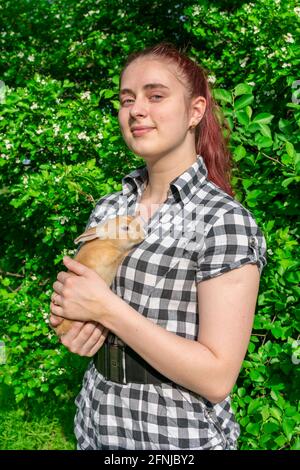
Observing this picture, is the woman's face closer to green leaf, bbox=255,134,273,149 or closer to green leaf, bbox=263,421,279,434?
green leaf, bbox=255,134,273,149

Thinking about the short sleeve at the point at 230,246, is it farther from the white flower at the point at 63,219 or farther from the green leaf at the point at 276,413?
the white flower at the point at 63,219

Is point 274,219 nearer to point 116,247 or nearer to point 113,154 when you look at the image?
point 113,154

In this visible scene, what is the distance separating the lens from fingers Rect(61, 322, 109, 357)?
164 cm

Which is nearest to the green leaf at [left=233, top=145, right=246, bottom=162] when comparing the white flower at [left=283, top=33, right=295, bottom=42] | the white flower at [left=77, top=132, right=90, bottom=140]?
the white flower at [left=283, top=33, right=295, bottom=42]

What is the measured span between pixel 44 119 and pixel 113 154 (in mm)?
617

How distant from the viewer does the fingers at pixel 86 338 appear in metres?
1.64

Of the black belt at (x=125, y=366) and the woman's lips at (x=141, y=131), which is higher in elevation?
the woman's lips at (x=141, y=131)

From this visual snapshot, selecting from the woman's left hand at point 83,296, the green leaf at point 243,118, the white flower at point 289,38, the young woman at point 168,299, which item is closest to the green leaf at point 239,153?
the green leaf at point 243,118

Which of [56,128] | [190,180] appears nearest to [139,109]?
[190,180]

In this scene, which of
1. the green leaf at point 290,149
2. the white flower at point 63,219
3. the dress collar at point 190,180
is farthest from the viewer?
the white flower at point 63,219

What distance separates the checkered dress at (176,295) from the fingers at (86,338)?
7 cm

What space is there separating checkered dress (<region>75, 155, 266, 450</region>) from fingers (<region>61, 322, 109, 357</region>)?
0.07 metres

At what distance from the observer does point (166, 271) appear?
1.66 meters
